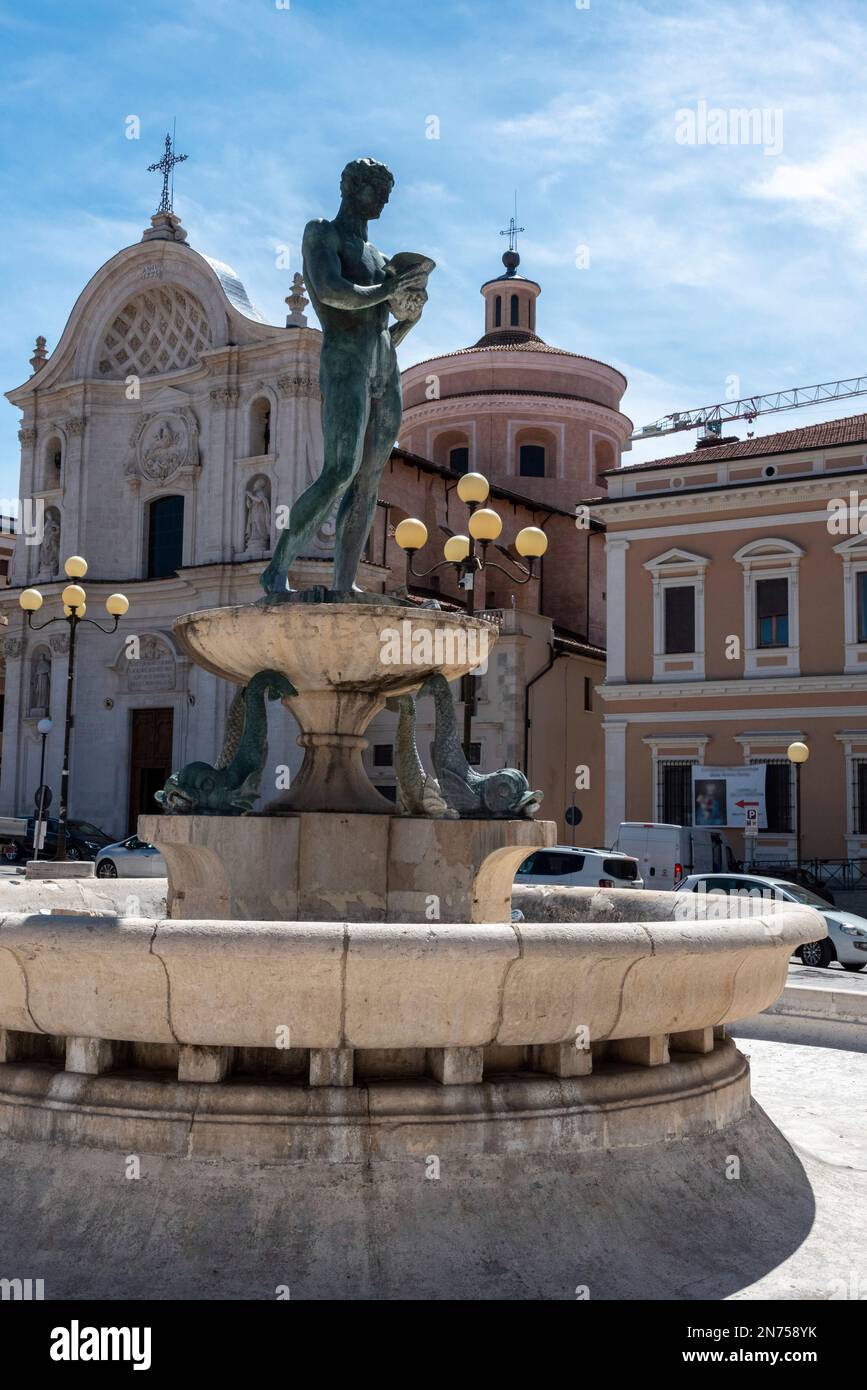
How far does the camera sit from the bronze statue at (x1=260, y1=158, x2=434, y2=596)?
6.93 m

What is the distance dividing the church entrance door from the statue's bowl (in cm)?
2975

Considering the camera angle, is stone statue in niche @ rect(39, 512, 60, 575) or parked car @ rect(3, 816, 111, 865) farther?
stone statue in niche @ rect(39, 512, 60, 575)

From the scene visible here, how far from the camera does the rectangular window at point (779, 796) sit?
27280 millimetres

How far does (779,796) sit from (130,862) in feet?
44.9

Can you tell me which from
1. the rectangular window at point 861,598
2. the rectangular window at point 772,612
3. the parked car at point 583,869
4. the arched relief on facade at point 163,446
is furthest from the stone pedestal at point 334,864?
the arched relief on facade at point 163,446

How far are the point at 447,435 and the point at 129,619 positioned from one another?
1243cm

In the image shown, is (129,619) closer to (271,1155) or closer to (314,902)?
(314,902)

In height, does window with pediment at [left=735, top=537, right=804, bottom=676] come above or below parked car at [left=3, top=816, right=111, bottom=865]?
above

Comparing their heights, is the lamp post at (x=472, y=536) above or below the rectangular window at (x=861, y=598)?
below

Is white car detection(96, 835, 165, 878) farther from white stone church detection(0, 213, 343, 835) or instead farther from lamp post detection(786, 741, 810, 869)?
lamp post detection(786, 741, 810, 869)

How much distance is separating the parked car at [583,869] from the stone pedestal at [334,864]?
11984 millimetres

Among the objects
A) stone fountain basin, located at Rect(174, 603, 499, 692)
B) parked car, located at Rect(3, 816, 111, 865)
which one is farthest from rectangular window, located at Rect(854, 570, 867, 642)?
stone fountain basin, located at Rect(174, 603, 499, 692)

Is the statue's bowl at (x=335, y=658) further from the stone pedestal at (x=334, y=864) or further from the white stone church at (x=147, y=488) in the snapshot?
the white stone church at (x=147, y=488)
